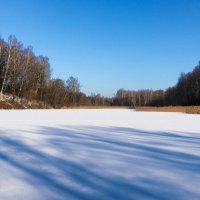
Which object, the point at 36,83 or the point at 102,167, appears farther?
the point at 36,83

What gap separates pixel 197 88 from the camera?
61969 mm

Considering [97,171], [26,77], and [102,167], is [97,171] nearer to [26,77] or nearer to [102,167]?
[102,167]

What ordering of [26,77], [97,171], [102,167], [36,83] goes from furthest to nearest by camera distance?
[36,83] → [26,77] → [102,167] → [97,171]

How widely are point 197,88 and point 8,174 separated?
62.4 m

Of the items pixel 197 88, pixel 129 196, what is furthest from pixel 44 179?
pixel 197 88

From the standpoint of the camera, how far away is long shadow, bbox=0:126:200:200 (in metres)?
2.68

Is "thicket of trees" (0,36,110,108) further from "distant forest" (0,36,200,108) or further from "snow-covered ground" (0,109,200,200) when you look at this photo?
"snow-covered ground" (0,109,200,200)

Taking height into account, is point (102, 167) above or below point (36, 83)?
below

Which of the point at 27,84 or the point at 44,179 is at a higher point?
the point at 27,84

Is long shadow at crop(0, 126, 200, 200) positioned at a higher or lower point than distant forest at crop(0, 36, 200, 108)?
lower

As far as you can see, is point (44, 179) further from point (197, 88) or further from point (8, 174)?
point (197, 88)

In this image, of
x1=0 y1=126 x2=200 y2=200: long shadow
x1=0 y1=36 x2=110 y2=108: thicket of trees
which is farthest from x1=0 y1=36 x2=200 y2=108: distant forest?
x1=0 y1=126 x2=200 y2=200: long shadow

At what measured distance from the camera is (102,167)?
3.62 meters

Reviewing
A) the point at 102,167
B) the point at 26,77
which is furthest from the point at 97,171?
the point at 26,77
